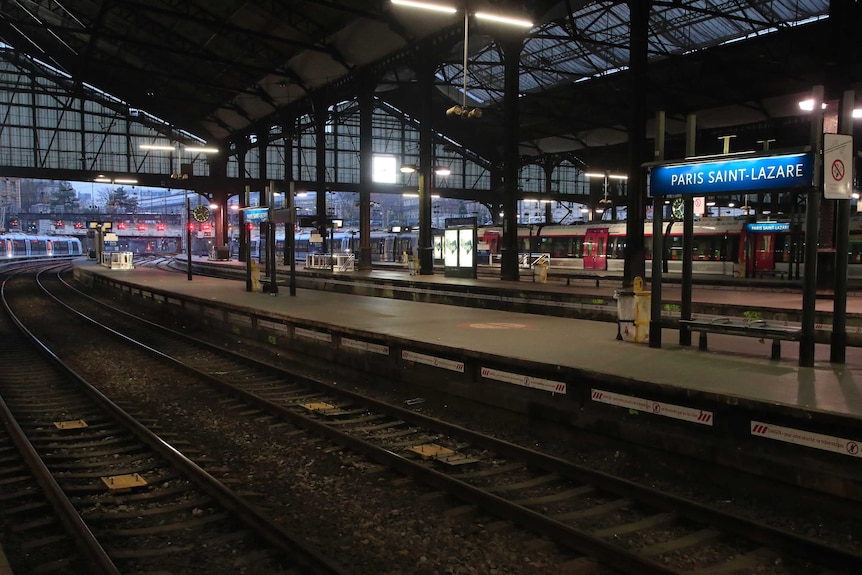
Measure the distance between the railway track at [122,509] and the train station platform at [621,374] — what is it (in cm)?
404

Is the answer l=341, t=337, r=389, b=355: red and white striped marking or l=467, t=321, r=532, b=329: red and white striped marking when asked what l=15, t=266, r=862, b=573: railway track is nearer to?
l=341, t=337, r=389, b=355: red and white striped marking

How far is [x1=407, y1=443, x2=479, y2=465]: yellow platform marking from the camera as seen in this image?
670 centimetres

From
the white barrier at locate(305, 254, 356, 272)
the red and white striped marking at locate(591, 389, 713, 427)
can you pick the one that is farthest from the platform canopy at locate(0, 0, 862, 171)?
the red and white striped marking at locate(591, 389, 713, 427)

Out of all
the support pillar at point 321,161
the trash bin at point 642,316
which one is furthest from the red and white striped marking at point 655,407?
the support pillar at point 321,161

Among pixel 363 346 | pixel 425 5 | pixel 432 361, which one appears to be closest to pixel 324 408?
pixel 432 361

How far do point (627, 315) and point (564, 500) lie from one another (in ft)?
17.4

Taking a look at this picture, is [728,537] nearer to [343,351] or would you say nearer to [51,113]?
[343,351]

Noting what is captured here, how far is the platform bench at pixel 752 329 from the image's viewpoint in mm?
8047

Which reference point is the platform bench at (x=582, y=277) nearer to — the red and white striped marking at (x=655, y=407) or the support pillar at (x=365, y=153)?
the support pillar at (x=365, y=153)

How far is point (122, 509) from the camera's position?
18.1 ft

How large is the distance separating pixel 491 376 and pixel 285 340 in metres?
6.62

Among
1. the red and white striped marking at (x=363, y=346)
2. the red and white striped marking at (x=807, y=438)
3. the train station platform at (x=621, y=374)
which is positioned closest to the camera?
the red and white striped marking at (x=807, y=438)

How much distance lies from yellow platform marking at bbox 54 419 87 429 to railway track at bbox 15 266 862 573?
2120 mm

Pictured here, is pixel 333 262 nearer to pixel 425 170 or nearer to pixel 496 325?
pixel 425 170
